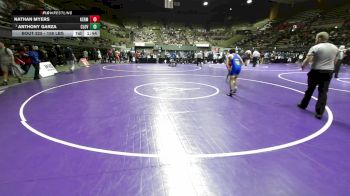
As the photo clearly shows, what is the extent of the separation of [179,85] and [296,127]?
648 cm

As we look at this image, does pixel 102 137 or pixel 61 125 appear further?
pixel 61 125

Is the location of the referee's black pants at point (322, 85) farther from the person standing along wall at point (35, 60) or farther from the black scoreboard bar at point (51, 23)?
the person standing along wall at point (35, 60)

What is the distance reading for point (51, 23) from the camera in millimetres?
12391

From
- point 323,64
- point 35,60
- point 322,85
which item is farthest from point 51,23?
point 322,85

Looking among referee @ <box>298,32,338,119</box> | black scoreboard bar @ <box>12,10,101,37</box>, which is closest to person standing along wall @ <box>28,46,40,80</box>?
black scoreboard bar @ <box>12,10,101,37</box>

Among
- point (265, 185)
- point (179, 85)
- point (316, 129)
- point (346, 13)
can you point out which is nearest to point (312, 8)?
point (346, 13)

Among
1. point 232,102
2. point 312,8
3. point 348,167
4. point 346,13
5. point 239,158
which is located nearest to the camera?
point 348,167

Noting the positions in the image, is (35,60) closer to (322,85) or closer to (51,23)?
(51,23)

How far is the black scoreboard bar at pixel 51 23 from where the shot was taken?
40.2ft

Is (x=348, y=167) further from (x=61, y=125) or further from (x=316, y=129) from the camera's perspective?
(x=61, y=125)

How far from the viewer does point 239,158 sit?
4.04m

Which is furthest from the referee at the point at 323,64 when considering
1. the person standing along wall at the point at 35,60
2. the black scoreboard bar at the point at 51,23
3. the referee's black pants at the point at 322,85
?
the person standing along wall at the point at 35,60

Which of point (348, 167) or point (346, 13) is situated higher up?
point (346, 13)

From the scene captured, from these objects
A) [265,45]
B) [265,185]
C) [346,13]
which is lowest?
[265,185]
